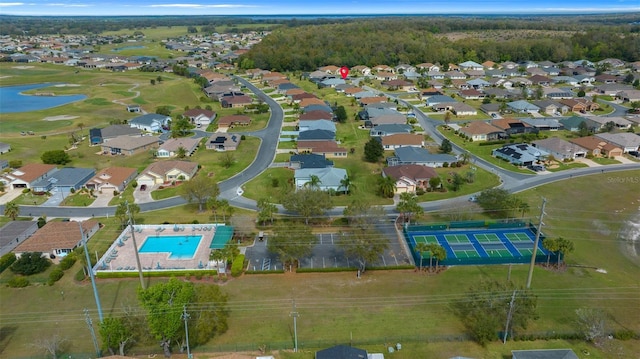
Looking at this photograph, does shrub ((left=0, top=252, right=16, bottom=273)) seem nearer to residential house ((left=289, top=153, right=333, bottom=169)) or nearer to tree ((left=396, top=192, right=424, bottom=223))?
residential house ((left=289, top=153, right=333, bottom=169))

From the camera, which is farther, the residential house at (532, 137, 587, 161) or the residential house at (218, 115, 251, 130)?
the residential house at (218, 115, 251, 130)

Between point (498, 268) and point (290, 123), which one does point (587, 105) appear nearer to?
point (290, 123)

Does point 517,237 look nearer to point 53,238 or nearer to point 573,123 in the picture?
point 53,238

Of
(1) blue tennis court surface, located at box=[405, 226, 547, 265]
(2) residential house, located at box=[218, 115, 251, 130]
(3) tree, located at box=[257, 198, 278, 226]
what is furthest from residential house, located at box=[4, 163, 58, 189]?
(1) blue tennis court surface, located at box=[405, 226, 547, 265]

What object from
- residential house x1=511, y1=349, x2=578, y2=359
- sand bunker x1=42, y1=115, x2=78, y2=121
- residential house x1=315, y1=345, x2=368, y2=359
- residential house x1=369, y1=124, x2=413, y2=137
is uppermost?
residential house x1=369, y1=124, x2=413, y2=137

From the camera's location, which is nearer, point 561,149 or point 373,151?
point 373,151

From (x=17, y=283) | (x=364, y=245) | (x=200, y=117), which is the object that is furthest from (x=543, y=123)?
(x=17, y=283)
